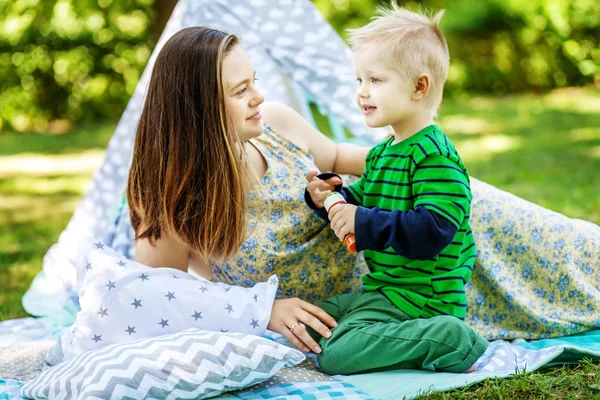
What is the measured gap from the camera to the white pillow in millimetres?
2217

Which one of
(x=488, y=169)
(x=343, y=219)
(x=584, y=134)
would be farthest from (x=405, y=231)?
(x=584, y=134)

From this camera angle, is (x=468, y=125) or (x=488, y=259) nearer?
(x=488, y=259)

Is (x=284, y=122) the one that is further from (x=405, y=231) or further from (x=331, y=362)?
(x=331, y=362)

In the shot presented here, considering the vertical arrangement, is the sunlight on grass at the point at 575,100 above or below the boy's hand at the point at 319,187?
above

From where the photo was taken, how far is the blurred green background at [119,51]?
28.5 ft

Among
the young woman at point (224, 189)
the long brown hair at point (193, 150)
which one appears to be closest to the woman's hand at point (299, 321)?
the young woman at point (224, 189)

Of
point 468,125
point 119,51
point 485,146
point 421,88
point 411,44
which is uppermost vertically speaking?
point 119,51

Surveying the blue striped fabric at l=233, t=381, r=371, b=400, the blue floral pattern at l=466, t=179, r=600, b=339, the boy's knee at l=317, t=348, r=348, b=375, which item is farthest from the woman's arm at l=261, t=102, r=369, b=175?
the blue striped fabric at l=233, t=381, r=371, b=400

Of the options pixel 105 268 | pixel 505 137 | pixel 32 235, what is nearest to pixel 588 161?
pixel 505 137

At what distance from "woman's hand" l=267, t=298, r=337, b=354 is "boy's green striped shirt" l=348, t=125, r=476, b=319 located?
177mm

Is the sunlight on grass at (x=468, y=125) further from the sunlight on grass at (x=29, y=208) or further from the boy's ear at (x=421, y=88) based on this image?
the boy's ear at (x=421, y=88)

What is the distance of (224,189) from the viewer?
229 centimetres

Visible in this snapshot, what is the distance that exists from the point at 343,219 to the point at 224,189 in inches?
15.0

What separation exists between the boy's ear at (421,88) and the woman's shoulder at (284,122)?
527mm
